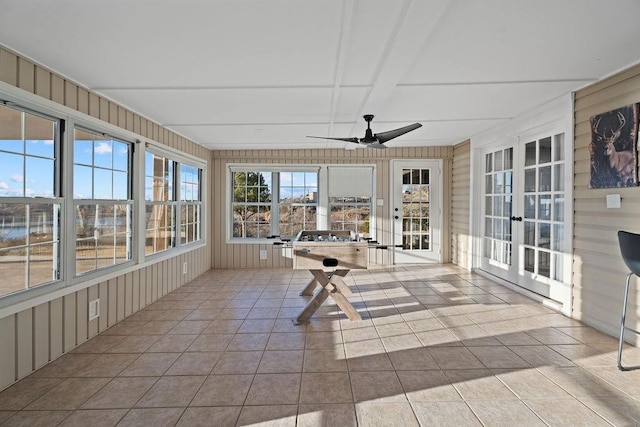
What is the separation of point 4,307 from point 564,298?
499 centimetres

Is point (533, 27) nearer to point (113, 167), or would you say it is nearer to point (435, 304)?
point (435, 304)

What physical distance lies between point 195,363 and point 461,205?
531 cm

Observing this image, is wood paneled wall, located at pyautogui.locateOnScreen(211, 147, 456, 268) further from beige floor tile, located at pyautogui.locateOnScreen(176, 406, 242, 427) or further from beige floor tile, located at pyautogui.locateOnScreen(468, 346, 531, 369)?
beige floor tile, located at pyautogui.locateOnScreen(176, 406, 242, 427)

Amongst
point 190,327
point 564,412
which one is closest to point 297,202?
point 190,327

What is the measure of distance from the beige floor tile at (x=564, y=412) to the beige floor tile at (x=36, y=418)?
2.80 m

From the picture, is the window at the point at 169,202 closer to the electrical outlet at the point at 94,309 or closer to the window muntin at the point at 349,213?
the electrical outlet at the point at 94,309

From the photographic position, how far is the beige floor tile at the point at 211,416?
2012 mm

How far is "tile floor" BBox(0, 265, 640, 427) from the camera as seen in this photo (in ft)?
6.84

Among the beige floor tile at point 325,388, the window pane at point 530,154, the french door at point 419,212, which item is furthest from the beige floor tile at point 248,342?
the french door at point 419,212

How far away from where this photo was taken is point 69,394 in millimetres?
2322

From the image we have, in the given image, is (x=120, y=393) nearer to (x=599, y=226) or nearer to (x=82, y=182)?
(x=82, y=182)

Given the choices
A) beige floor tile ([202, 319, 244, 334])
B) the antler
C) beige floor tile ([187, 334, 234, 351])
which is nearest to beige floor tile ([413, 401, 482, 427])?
beige floor tile ([187, 334, 234, 351])

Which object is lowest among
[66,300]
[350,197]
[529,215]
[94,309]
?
[94,309]

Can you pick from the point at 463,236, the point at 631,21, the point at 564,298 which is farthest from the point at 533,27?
the point at 463,236
